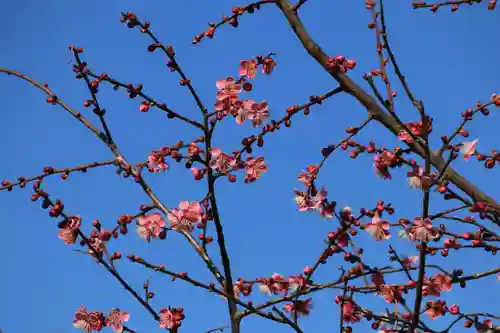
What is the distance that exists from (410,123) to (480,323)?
3.87ft

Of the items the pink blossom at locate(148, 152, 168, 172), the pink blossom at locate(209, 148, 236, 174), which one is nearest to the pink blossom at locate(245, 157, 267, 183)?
the pink blossom at locate(209, 148, 236, 174)

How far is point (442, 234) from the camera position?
3.37 metres

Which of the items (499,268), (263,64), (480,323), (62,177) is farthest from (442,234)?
(62,177)

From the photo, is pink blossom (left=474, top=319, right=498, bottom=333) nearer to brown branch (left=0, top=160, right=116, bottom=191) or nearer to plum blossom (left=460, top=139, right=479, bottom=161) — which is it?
plum blossom (left=460, top=139, right=479, bottom=161)

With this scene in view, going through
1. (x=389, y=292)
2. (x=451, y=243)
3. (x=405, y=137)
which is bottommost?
(x=389, y=292)

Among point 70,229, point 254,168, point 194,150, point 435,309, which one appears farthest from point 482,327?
→ point 70,229

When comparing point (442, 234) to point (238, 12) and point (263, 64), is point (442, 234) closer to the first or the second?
point (263, 64)

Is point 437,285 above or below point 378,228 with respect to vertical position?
below

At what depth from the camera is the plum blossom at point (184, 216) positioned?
354cm

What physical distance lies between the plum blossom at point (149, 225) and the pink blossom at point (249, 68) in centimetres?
114

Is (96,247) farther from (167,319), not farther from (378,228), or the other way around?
(378,228)

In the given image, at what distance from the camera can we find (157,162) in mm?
3701

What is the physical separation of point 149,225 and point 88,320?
0.72m

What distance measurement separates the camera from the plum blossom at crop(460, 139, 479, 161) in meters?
3.71
